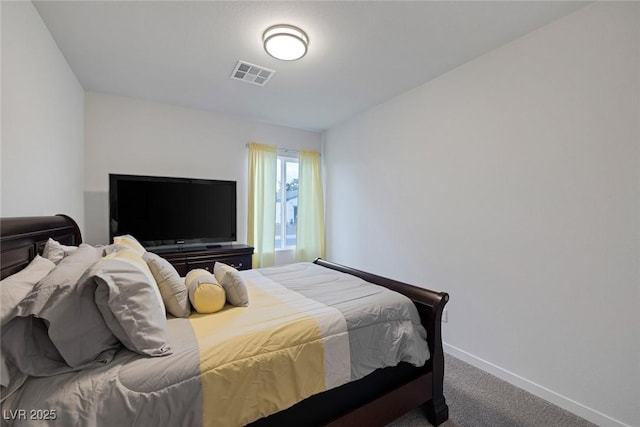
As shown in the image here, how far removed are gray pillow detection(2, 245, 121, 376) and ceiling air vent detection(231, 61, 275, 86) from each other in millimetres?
2104

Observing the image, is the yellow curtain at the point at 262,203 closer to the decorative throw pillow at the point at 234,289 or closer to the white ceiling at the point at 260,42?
the white ceiling at the point at 260,42

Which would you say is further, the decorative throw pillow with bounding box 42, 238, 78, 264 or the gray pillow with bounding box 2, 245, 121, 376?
the decorative throw pillow with bounding box 42, 238, 78, 264

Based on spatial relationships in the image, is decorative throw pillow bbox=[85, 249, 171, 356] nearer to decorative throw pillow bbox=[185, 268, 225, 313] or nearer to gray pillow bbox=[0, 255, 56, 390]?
gray pillow bbox=[0, 255, 56, 390]

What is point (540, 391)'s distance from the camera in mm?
1975

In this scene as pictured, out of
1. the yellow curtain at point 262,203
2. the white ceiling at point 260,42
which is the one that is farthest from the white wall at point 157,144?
the white ceiling at point 260,42

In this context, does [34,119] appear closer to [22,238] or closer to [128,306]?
[22,238]

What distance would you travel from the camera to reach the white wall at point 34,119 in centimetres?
147

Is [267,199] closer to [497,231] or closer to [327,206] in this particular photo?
[327,206]

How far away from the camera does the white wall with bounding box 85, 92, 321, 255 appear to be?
3.04m

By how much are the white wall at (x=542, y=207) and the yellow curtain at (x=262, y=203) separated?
1.84m

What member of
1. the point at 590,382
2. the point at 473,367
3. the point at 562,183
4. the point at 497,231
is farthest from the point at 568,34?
the point at 473,367

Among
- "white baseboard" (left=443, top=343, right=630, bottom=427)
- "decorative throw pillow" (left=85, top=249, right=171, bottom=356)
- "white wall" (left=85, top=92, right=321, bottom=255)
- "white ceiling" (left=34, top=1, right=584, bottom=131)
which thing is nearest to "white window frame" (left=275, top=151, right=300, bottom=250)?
"white wall" (left=85, top=92, right=321, bottom=255)

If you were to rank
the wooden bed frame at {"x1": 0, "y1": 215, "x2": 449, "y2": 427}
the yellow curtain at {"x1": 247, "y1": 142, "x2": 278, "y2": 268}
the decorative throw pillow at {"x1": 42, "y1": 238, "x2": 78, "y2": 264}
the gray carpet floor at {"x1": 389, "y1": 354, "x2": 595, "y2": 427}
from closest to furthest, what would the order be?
1. the wooden bed frame at {"x1": 0, "y1": 215, "x2": 449, "y2": 427}
2. the decorative throw pillow at {"x1": 42, "y1": 238, "x2": 78, "y2": 264}
3. the gray carpet floor at {"x1": 389, "y1": 354, "x2": 595, "y2": 427}
4. the yellow curtain at {"x1": 247, "y1": 142, "x2": 278, "y2": 268}

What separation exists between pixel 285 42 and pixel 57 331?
2.05 m
